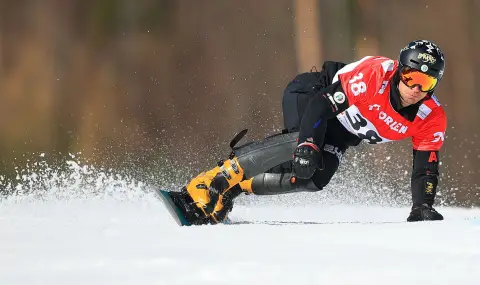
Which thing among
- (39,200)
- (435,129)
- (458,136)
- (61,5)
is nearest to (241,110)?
(458,136)

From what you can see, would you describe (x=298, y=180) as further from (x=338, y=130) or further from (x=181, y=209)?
(x=181, y=209)

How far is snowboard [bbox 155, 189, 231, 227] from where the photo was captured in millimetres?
4637

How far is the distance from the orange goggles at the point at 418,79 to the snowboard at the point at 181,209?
4.17ft

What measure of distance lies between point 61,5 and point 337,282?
1426 centimetres

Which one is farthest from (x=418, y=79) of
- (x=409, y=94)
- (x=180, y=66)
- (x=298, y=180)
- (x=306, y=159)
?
(x=180, y=66)

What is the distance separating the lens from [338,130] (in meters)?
4.75

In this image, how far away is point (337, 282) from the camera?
2465mm

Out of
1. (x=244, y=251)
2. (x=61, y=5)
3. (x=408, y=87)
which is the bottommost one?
(x=244, y=251)

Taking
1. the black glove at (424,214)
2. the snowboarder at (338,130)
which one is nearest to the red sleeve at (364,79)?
the snowboarder at (338,130)

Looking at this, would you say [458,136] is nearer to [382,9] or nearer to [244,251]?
[382,9]

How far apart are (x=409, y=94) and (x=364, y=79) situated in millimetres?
251

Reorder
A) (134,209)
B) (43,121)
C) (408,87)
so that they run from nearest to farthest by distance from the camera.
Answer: (408,87), (134,209), (43,121)

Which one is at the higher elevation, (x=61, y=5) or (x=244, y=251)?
(x=61, y=5)

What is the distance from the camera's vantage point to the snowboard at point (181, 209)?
464cm
